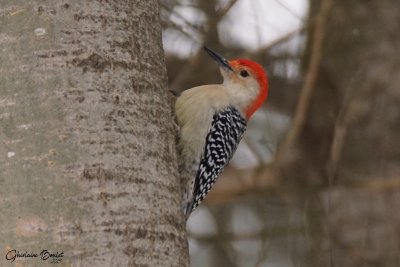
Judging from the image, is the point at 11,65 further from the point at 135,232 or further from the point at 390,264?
the point at 390,264

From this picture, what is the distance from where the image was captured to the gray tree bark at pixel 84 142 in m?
2.53

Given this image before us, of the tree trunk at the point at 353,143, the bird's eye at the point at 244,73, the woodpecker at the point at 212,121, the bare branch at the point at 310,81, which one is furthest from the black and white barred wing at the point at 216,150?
the tree trunk at the point at 353,143

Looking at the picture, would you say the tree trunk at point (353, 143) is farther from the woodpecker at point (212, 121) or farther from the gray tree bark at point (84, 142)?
the gray tree bark at point (84, 142)

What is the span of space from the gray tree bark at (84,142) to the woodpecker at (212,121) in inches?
55.1

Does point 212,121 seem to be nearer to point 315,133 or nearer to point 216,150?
point 216,150

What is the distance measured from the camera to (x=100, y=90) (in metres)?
2.76

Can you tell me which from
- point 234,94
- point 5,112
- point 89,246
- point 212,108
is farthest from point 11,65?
point 234,94

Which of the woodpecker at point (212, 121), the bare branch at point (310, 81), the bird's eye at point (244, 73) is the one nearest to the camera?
the woodpecker at point (212, 121)

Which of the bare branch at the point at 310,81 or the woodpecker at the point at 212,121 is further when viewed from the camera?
the bare branch at the point at 310,81

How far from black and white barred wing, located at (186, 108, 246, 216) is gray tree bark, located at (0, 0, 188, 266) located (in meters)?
1.46

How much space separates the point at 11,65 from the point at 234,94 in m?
2.35

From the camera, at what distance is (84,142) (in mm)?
2643

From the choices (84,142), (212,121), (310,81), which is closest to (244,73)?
(212,121)

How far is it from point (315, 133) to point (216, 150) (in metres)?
1.79
